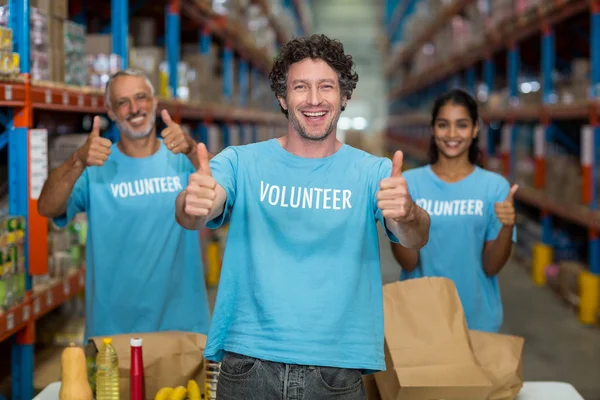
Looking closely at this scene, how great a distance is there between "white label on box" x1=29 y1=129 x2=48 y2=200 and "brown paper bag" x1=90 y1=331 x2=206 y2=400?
130cm

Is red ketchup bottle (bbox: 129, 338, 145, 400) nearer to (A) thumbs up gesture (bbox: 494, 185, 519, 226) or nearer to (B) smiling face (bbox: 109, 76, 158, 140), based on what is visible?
(B) smiling face (bbox: 109, 76, 158, 140)

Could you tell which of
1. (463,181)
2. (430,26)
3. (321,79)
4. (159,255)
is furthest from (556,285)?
(430,26)

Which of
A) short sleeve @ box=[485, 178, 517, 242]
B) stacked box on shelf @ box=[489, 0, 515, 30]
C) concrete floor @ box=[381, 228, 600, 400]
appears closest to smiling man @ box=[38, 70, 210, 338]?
short sleeve @ box=[485, 178, 517, 242]

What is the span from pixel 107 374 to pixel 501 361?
3.81ft

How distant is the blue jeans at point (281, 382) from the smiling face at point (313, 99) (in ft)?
1.86

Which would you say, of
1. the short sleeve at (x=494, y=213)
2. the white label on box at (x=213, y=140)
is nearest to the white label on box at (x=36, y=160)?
the short sleeve at (x=494, y=213)

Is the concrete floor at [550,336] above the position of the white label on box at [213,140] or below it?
below

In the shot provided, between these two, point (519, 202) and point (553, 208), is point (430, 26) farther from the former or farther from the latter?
point (553, 208)

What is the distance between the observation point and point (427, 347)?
7.79 feet

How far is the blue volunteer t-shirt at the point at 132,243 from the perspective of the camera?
3.17 meters

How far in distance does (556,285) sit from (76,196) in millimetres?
5556

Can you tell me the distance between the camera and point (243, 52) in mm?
10461

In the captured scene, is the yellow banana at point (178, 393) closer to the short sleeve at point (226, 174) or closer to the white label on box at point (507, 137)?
the short sleeve at point (226, 174)

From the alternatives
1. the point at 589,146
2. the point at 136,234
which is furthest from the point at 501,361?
the point at 589,146
